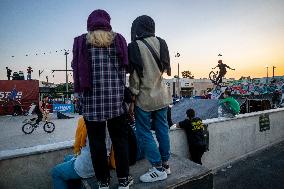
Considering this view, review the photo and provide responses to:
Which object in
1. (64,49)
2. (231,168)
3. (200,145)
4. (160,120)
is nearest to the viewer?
(160,120)

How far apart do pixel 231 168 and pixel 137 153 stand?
375 cm

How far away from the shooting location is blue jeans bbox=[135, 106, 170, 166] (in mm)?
2719

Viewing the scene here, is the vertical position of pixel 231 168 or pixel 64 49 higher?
pixel 64 49

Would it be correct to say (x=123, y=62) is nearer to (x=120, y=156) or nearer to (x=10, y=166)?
(x=120, y=156)

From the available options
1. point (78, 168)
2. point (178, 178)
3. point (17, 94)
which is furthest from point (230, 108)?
point (17, 94)

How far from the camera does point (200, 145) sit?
502 cm

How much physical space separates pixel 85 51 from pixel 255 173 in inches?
202

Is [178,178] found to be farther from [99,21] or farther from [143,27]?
[99,21]

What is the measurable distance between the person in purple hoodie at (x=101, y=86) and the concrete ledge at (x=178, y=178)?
0.83 ft

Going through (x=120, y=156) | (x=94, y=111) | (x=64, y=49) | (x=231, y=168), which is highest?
(x=64, y=49)

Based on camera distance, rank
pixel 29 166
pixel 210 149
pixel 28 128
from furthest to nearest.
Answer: pixel 28 128 < pixel 210 149 < pixel 29 166

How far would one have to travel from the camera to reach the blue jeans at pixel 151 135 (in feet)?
8.92

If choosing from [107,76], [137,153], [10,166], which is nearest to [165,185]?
[137,153]

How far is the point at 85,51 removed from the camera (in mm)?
2346
